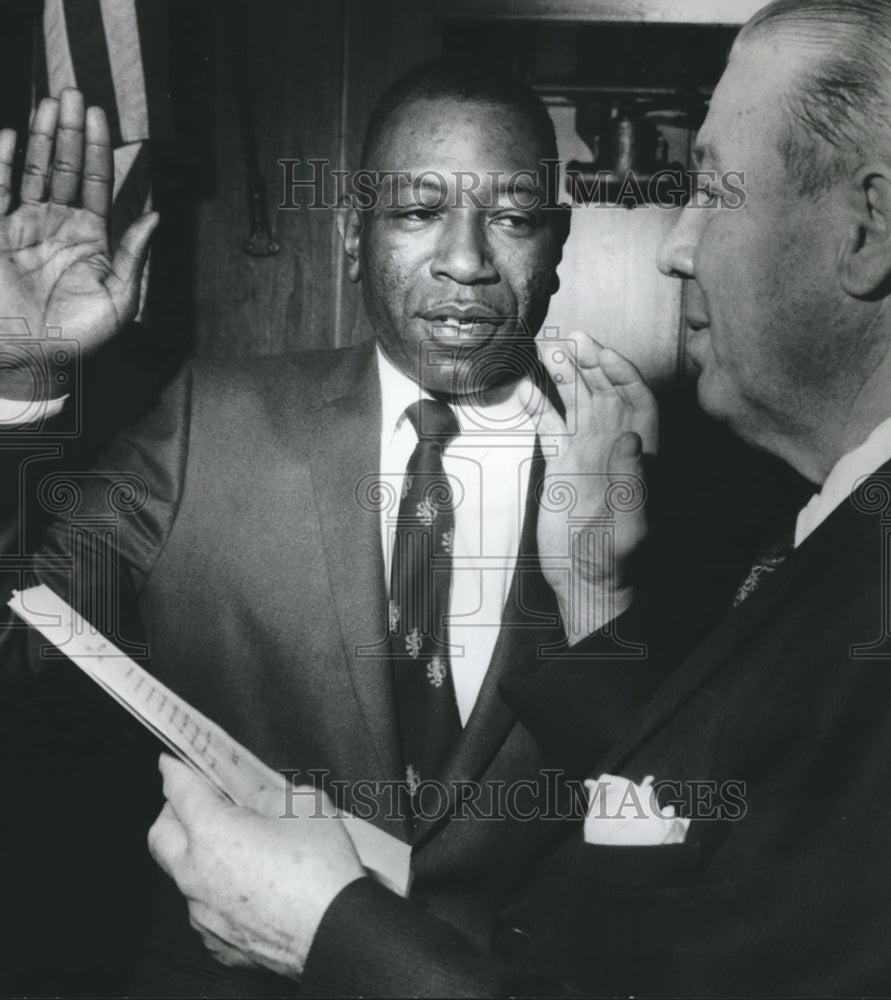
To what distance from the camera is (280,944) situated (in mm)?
861

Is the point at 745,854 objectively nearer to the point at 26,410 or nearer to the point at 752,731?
the point at 752,731

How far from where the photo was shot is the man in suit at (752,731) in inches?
32.6

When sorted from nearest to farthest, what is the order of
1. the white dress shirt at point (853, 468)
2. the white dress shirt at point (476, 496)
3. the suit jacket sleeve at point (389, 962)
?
the suit jacket sleeve at point (389, 962)
the white dress shirt at point (853, 468)
the white dress shirt at point (476, 496)

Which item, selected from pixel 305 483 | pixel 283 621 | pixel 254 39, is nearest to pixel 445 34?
pixel 254 39

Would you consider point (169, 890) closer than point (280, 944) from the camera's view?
No

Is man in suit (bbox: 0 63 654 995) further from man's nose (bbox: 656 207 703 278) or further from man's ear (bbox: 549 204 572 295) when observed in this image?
man's nose (bbox: 656 207 703 278)

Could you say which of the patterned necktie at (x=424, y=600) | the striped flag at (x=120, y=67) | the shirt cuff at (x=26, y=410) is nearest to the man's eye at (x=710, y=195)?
the patterned necktie at (x=424, y=600)

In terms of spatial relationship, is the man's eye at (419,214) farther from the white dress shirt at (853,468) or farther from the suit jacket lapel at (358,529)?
the white dress shirt at (853,468)

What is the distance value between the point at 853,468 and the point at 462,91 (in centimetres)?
51

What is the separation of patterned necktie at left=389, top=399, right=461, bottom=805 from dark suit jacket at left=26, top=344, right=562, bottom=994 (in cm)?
2

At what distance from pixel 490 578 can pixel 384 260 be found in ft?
1.10

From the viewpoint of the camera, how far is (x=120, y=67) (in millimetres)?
1069

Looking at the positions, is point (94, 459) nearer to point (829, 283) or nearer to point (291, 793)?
point (291, 793)

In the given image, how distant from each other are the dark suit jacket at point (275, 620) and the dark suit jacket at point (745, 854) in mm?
93
